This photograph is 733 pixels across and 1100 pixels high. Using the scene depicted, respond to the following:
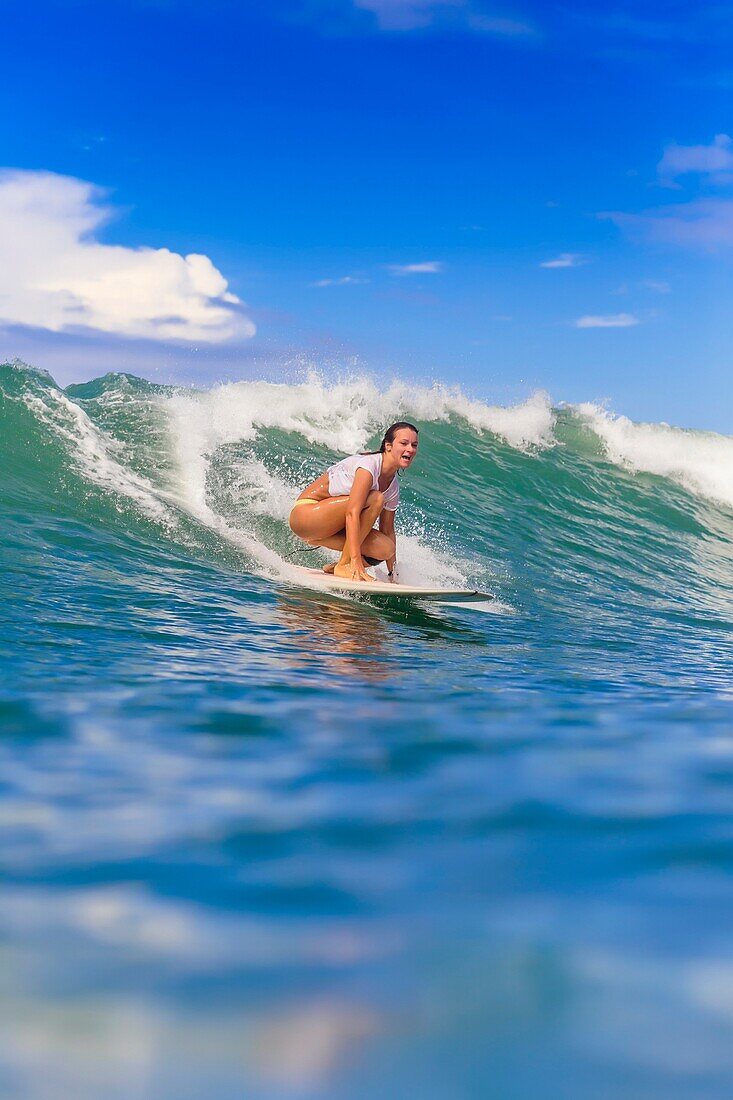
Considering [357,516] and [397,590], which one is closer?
[397,590]

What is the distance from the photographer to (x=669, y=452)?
17.9 meters

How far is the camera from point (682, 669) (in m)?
5.15

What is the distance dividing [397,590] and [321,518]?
3.42 ft

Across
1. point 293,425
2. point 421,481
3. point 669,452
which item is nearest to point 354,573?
point 421,481

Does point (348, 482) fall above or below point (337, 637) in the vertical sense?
above

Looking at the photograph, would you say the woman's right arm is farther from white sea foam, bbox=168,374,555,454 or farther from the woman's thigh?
white sea foam, bbox=168,374,555,454

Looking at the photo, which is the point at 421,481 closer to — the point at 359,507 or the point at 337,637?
the point at 359,507

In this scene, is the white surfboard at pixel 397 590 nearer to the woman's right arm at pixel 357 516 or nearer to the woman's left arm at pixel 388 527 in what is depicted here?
the woman's right arm at pixel 357 516

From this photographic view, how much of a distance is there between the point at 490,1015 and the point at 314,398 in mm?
14141

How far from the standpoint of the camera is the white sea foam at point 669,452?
17.0m

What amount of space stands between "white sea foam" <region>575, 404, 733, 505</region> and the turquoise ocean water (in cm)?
1068

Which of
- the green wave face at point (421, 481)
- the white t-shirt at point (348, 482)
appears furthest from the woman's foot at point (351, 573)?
the green wave face at point (421, 481)

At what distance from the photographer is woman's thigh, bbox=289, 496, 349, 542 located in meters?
7.38

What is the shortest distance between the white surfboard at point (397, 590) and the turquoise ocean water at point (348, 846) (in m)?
0.13
